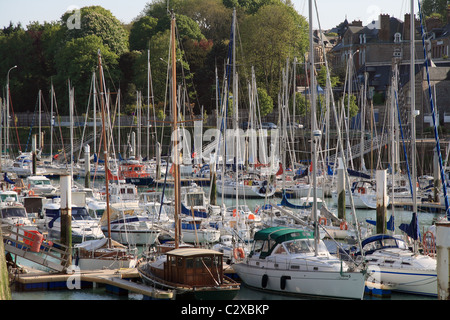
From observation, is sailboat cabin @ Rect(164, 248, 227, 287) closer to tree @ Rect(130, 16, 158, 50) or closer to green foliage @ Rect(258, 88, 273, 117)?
green foliage @ Rect(258, 88, 273, 117)

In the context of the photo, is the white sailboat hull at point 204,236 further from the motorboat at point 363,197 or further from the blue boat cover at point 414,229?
the motorboat at point 363,197

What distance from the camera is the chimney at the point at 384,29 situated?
94688 millimetres

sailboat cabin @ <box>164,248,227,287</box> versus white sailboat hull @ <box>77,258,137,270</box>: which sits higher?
sailboat cabin @ <box>164,248,227,287</box>

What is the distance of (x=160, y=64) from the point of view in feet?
274

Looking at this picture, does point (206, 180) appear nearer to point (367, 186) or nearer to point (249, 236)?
point (367, 186)

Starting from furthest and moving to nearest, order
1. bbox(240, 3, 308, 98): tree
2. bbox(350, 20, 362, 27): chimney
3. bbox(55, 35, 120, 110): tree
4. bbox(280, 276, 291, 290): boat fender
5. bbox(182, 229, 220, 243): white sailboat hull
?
bbox(350, 20, 362, 27): chimney, bbox(55, 35, 120, 110): tree, bbox(240, 3, 308, 98): tree, bbox(182, 229, 220, 243): white sailboat hull, bbox(280, 276, 291, 290): boat fender

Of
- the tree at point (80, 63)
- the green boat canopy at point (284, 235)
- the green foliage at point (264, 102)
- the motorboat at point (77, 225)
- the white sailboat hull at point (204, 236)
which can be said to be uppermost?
the tree at point (80, 63)

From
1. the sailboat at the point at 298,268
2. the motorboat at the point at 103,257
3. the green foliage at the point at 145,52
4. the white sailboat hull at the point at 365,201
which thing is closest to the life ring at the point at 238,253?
the sailboat at the point at 298,268

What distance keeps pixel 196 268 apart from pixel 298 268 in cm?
368

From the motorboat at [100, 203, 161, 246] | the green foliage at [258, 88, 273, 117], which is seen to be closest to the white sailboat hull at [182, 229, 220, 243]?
the motorboat at [100, 203, 161, 246]

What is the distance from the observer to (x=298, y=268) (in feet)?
79.5

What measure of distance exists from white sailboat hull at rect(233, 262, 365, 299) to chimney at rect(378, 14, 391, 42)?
244 feet

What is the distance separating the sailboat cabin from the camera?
22.7 m
